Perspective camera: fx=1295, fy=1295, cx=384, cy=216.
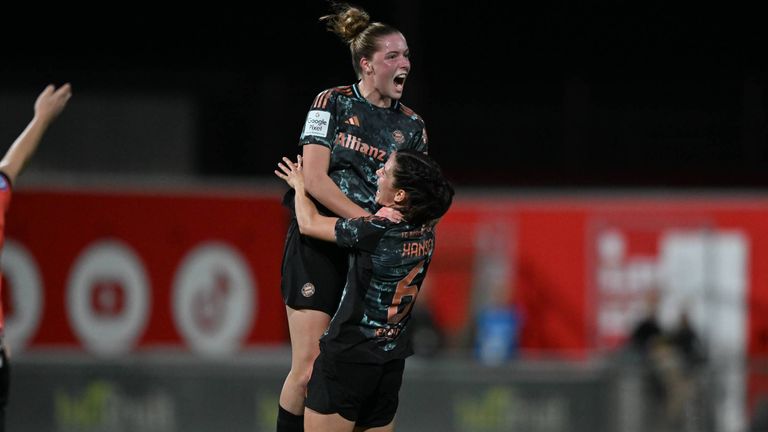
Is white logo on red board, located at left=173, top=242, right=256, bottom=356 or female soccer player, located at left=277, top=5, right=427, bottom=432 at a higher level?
female soccer player, located at left=277, top=5, right=427, bottom=432

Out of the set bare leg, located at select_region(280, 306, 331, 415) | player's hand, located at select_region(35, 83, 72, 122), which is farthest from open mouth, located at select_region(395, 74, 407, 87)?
player's hand, located at select_region(35, 83, 72, 122)

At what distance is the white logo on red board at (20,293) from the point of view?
554 inches

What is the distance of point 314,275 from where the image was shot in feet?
16.0

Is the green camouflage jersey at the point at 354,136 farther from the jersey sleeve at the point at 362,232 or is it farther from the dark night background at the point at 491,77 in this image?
the dark night background at the point at 491,77

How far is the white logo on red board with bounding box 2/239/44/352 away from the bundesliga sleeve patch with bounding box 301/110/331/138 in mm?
9994

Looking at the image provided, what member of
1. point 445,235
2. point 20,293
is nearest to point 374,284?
point 20,293

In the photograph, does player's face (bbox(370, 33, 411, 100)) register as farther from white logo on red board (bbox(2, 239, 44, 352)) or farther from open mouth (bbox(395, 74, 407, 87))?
white logo on red board (bbox(2, 239, 44, 352))

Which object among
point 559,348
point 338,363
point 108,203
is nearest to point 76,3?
point 108,203

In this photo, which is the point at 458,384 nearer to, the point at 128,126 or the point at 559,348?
the point at 559,348

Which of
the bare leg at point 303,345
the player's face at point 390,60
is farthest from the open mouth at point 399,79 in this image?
the bare leg at point 303,345

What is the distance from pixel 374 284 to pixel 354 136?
1.96 ft

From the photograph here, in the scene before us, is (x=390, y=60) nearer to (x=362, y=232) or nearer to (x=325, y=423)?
(x=362, y=232)

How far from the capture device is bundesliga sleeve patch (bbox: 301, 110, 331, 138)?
4.74 meters

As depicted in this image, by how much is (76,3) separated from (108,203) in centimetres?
649
